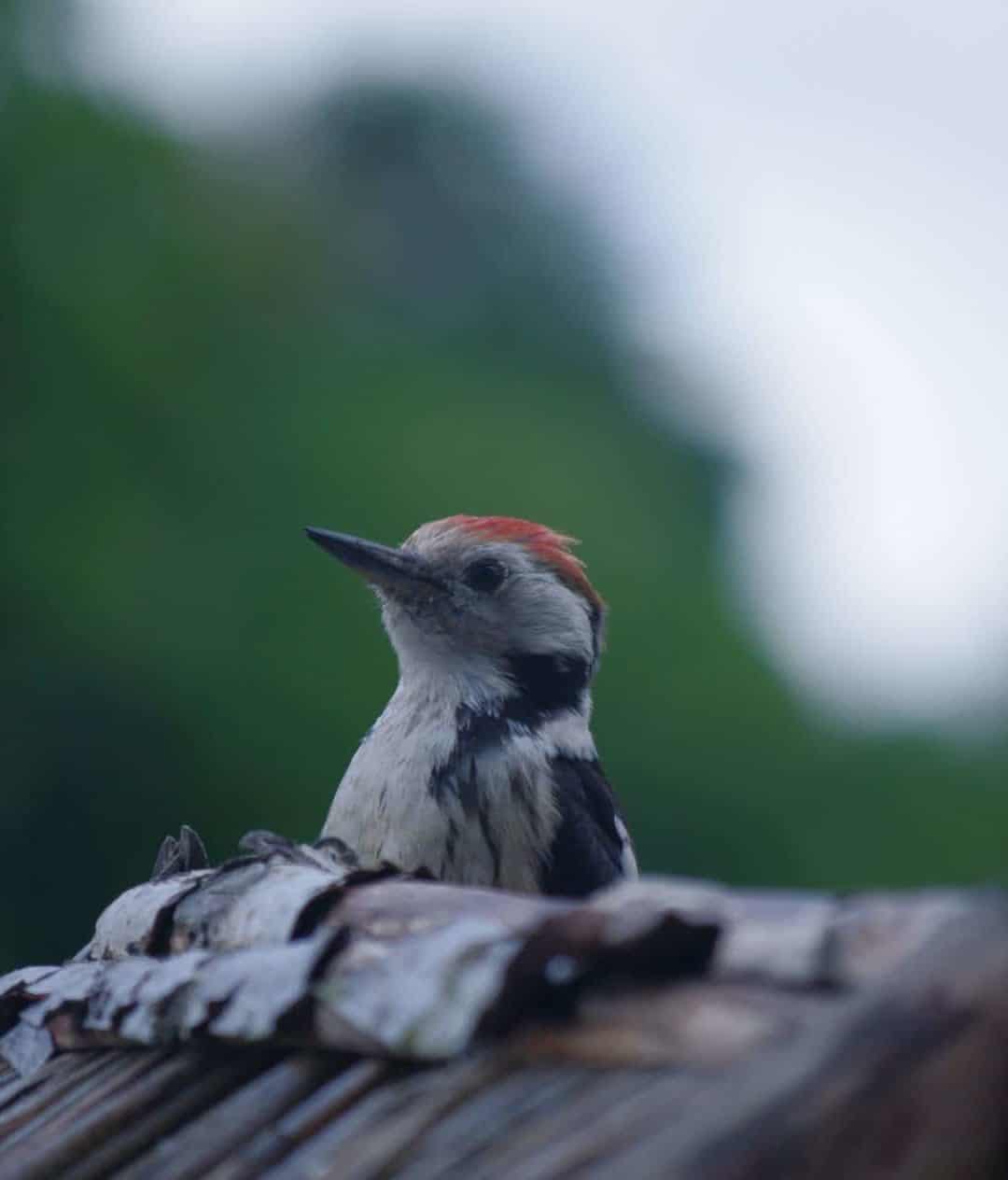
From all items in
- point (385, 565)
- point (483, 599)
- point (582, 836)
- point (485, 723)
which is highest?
point (385, 565)

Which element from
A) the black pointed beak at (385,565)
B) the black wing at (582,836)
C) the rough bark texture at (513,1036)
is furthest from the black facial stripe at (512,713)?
the rough bark texture at (513,1036)

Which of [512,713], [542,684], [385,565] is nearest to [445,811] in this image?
[512,713]

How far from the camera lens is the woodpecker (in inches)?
178

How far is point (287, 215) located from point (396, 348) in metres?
2.04

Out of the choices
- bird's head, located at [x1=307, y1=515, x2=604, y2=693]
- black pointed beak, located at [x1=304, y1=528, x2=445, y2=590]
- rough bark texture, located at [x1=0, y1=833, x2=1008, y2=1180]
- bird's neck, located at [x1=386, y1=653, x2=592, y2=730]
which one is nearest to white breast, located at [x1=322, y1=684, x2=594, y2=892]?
bird's neck, located at [x1=386, y1=653, x2=592, y2=730]

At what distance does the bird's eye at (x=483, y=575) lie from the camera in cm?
518

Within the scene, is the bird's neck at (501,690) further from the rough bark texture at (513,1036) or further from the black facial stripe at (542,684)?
the rough bark texture at (513,1036)

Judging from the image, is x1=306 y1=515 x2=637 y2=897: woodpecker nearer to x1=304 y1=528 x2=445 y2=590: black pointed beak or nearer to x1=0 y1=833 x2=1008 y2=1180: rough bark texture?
x1=304 y1=528 x2=445 y2=590: black pointed beak

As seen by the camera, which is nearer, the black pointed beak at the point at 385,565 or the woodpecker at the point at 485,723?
the woodpecker at the point at 485,723

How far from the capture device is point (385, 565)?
5.12 metres

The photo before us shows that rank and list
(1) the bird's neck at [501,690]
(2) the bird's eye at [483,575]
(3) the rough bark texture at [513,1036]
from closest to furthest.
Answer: (3) the rough bark texture at [513,1036] → (1) the bird's neck at [501,690] → (2) the bird's eye at [483,575]

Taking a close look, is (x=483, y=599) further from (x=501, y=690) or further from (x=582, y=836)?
(x=582, y=836)

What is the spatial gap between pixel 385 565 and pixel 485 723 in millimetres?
532

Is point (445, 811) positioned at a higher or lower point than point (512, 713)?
lower
